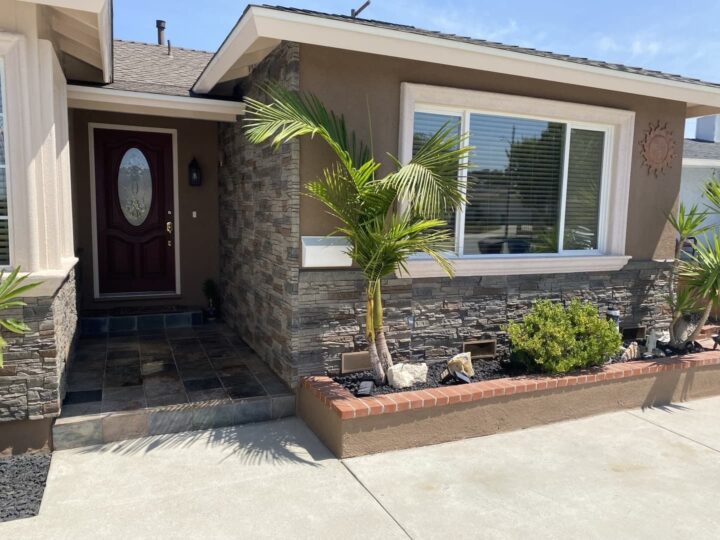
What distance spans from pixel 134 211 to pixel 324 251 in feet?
13.6

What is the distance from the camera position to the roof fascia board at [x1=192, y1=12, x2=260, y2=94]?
4.10 m

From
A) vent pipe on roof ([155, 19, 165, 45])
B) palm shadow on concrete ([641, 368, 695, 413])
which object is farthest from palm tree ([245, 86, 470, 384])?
vent pipe on roof ([155, 19, 165, 45])

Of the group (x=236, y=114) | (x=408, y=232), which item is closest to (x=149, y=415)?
(x=408, y=232)

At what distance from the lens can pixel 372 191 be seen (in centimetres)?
425

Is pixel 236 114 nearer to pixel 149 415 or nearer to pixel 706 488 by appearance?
pixel 149 415

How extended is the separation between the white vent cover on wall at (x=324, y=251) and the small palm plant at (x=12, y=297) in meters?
1.97

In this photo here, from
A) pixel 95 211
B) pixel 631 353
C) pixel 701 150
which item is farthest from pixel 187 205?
pixel 701 150

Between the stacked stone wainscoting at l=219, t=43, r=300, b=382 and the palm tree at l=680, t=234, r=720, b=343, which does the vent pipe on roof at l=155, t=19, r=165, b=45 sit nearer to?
the stacked stone wainscoting at l=219, t=43, r=300, b=382

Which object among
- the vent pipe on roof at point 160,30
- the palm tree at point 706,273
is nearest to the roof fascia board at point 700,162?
the palm tree at point 706,273

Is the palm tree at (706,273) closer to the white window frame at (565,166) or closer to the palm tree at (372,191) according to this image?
the white window frame at (565,166)

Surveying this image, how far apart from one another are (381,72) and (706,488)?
161 inches

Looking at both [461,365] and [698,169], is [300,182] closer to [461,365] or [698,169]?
[461,365]

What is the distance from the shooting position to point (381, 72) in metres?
4.70

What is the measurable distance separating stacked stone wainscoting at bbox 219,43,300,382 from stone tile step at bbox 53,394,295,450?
0.35m
